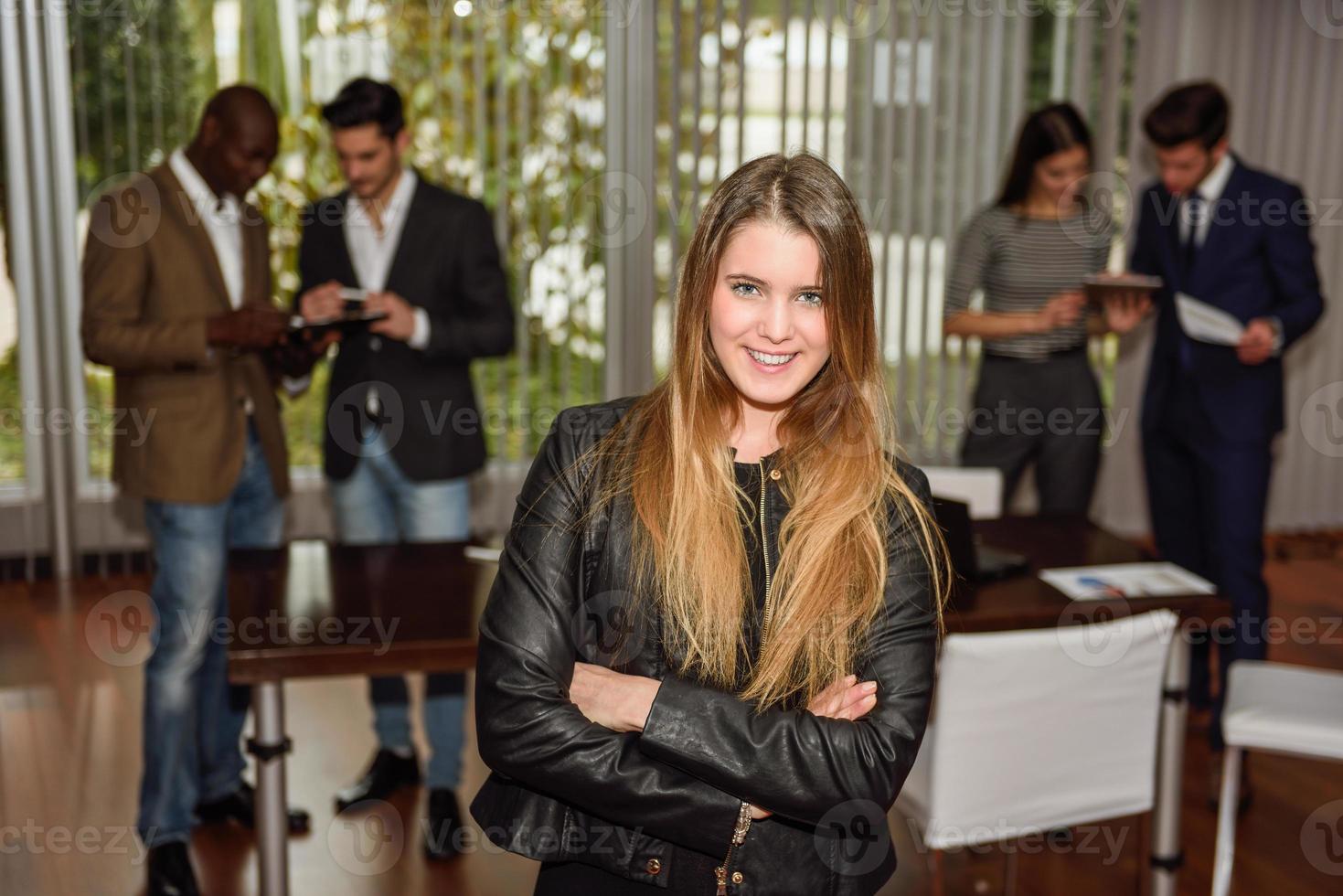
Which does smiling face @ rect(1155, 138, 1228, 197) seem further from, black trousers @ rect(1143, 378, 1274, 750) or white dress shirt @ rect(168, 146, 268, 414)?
white dress shirt @ rect(168, 146, 268, 414)

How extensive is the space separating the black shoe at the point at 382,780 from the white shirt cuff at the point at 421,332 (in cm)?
108

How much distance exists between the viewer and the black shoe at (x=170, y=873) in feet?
9.61

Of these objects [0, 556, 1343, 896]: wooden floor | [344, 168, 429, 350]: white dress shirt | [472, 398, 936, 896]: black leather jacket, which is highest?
[344, 168, 429, 350]: white dress shirt

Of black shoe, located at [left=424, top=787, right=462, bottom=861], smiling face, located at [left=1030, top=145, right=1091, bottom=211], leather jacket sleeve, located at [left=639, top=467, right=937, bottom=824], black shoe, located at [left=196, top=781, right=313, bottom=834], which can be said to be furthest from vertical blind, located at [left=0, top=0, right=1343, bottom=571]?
leather jacket sleeve, located at [left=639, top=467, right=937, bottom=824]

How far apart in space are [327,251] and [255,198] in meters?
2.16

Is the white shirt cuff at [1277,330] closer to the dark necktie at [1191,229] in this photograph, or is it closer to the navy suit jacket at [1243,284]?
the navy suit jacket at [1243,284]

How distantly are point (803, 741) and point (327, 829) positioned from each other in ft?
7.16

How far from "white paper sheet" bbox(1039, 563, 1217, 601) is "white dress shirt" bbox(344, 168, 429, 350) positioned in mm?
1689

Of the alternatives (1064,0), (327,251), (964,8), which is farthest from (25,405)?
(1064,0)

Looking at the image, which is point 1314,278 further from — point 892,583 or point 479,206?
point 892,583

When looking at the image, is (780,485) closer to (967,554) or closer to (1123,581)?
(967,554)

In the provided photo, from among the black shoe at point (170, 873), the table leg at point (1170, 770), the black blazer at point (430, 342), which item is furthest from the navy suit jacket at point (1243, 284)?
the black shoe at point (170, 873)

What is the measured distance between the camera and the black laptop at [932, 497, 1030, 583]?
2725 mm

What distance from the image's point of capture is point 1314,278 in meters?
3.82
